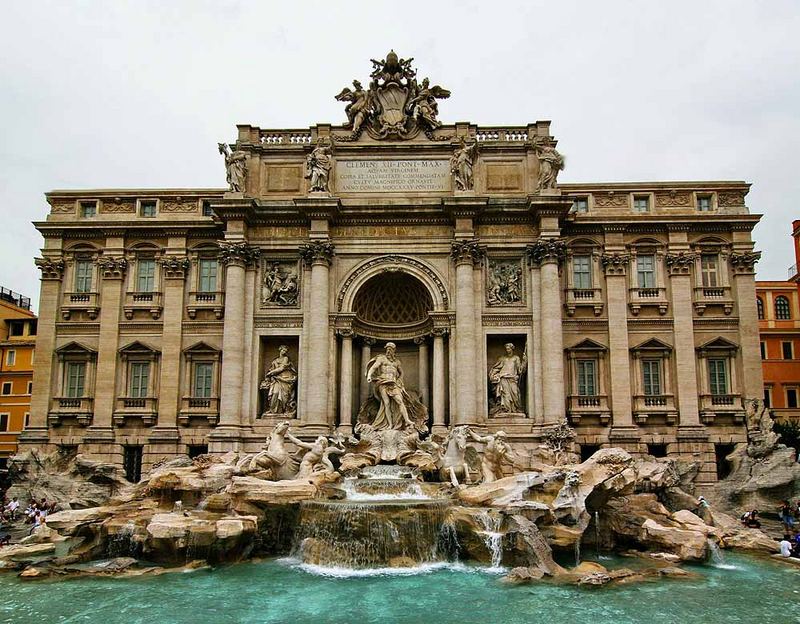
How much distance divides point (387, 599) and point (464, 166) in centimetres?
1890

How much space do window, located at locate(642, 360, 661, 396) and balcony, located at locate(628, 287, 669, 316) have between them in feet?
7.47

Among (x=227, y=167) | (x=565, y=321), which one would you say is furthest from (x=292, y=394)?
(x=565, y=321)

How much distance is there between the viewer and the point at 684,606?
567 inches

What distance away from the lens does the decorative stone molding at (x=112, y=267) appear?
3005 cm

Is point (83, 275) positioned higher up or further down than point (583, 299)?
higher up

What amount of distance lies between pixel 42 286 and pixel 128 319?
4.35 metres

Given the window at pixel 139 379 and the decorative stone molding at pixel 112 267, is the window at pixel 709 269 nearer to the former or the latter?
the window at pixel 139 379

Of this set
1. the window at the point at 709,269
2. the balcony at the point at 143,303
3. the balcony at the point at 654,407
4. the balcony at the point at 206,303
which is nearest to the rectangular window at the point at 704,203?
the window at the point at 709,269

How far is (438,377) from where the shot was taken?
90.6 ft

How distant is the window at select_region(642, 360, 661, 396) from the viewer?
94.3ft

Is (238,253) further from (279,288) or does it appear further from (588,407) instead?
(588,407)

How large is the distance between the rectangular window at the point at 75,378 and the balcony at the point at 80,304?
7.17ft

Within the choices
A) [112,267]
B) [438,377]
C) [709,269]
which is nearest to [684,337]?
[709,269]

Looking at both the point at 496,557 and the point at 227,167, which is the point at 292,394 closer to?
the point at 227,167
